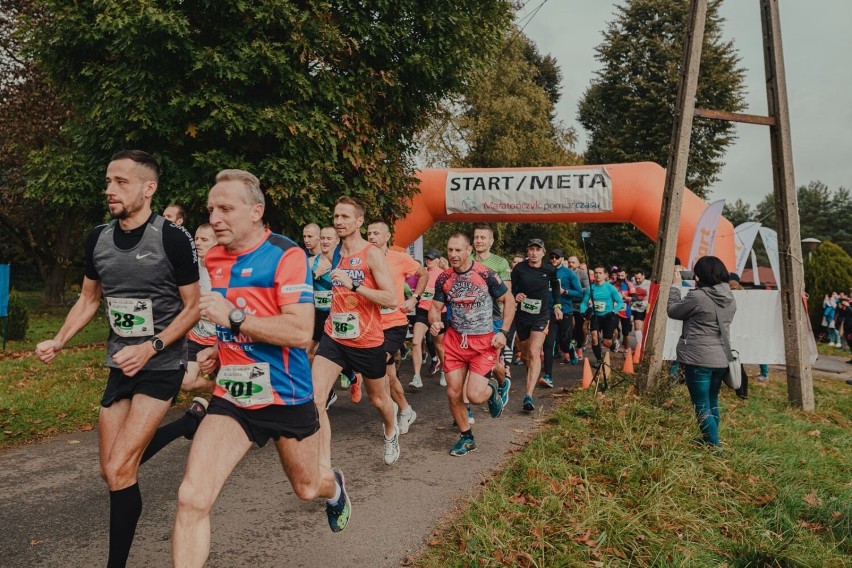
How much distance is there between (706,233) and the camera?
9.18 meters

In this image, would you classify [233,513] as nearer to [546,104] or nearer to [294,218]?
[294,218]

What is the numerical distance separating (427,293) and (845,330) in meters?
14.4

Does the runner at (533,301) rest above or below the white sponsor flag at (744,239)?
below

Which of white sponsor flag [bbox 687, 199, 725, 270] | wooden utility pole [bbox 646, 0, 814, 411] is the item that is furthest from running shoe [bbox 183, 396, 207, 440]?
white sponsor flag [bbox 687, 199, 725, 270]

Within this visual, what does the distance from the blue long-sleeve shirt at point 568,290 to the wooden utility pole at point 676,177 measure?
3255 millimetres

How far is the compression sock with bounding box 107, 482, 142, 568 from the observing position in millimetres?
3105

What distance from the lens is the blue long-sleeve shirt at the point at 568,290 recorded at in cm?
1147

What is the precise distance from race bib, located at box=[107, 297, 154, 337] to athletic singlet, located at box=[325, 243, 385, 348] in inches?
82.2

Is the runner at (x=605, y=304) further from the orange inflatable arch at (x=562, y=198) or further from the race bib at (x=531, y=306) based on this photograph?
the race bib at (x=531, y=306)

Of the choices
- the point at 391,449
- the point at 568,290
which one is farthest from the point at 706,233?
the point at 391,449

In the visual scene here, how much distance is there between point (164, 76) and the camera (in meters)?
8.74

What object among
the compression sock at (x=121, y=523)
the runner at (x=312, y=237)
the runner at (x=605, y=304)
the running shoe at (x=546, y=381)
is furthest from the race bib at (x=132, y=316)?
the runner at (x=605, y=304)

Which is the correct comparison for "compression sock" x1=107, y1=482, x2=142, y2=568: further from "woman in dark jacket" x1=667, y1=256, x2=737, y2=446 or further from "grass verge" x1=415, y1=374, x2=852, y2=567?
"woman in dark jacket" x1=667, y1=256, x2=737, y2=446

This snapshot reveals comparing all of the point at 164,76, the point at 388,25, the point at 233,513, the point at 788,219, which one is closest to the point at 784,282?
the point at 788,219
